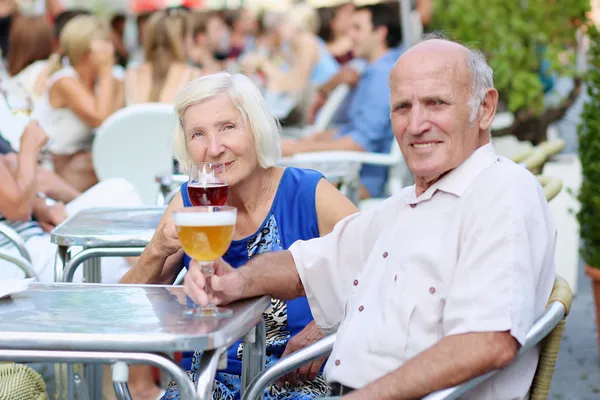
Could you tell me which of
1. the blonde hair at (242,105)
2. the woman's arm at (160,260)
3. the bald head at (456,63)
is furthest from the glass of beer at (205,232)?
the blonde hair at (242,105)

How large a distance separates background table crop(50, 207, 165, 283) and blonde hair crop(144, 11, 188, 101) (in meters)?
3.59

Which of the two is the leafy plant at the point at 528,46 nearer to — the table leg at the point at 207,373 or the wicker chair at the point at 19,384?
the wicker chair at the point at 19,384

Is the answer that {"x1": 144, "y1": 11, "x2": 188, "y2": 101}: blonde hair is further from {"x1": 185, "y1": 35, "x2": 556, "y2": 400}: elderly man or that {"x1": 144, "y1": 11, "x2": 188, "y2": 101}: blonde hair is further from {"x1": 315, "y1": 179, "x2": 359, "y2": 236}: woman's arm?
{"x1": 185, "y1": 35, "x2": 556, "y2": 400}: elderly man

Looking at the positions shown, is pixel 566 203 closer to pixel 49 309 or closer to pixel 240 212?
pixel 240 212

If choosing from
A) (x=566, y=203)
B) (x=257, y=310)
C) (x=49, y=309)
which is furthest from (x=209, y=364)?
(x=566, y=203)

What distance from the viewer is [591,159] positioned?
14.2 ft

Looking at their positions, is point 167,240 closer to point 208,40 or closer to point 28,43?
point 28,43

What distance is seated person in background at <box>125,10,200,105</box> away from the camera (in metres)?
6.57

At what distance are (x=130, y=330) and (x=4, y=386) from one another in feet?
3.09

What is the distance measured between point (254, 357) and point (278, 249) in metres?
0.38

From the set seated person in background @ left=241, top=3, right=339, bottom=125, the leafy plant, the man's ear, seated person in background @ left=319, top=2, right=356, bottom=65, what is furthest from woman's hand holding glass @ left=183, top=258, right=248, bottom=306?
seated person in background @ left=319, top=2, right=356, bottom=65

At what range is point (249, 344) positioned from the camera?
203cm

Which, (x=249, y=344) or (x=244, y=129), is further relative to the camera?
(x=244, y=129)

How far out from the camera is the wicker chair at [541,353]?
161 centimetres
